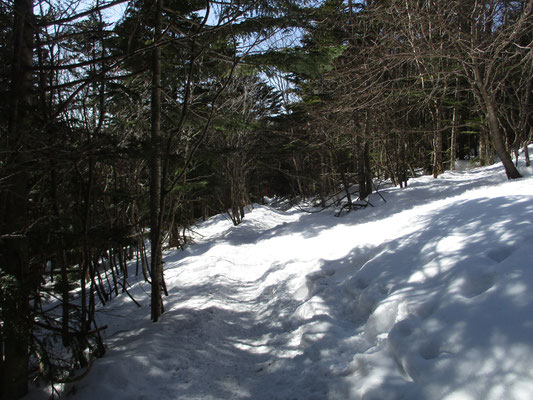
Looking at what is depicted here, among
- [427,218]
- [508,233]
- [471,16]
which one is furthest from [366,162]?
[508,233]

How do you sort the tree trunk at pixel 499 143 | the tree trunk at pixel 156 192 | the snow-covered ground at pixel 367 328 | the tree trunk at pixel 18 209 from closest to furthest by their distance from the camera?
the snow-covered ground at pixel 367 328
the tree trunk at pixel 18 209
the tree trunk at pixel 156 192
the tree trunk at pixel 499 143

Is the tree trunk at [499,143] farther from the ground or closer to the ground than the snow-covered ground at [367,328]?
farther from the ground

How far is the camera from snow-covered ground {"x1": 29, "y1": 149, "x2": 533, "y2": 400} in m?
2.01

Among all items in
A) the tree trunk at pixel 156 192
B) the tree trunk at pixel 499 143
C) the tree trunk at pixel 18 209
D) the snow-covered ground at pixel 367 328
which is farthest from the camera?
→ the tree trunk at pixel 499 143

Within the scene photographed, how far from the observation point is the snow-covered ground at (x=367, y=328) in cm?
201

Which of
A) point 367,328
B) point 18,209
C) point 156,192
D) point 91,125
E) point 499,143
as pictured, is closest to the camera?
point 18,209

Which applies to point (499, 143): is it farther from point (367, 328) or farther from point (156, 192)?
point (156, 192)

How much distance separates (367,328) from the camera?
3.21m

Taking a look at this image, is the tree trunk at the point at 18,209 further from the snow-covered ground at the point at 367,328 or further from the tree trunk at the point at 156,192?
the tree trunk at the point at 156,192

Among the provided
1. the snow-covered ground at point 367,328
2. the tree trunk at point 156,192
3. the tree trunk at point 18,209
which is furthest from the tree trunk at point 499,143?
the tree trunk at point 18,209

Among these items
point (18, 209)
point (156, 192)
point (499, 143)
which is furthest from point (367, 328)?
point (499, 143)

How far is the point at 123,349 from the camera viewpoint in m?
3.54

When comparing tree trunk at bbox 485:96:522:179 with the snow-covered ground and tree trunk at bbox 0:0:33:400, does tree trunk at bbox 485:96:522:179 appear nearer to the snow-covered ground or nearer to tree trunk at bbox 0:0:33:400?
the snow-covered ground

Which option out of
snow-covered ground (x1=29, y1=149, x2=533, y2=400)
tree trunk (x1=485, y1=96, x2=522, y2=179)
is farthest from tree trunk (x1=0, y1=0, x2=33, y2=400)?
tree trunk (x1=485, y1=96, x2=522, y2=179)
